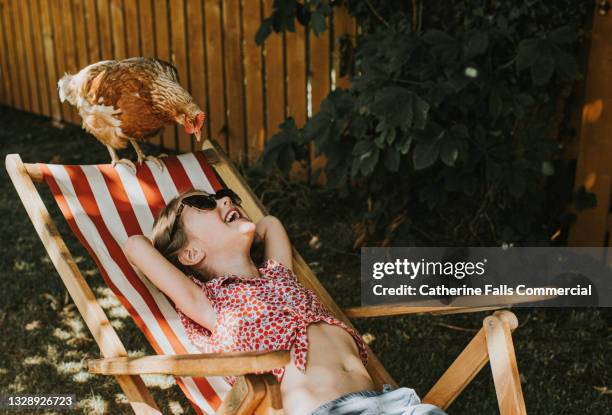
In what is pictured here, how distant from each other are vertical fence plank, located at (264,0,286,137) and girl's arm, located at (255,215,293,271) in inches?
106

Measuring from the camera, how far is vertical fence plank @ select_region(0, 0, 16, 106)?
761cm

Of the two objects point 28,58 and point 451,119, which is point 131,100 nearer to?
point 451,119

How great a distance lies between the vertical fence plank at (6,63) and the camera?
7605 mm

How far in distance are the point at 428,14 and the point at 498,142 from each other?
3.16 ft

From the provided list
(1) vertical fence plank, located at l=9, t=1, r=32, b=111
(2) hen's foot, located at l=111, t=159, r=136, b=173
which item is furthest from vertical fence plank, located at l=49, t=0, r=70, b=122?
(2) hen's foot, located at l=111, t=159, r=136, b=173

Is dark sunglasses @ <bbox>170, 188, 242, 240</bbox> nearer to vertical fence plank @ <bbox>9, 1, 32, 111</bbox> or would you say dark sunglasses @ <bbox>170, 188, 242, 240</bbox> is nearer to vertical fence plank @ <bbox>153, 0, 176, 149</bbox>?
vertical fence plank @ <bbox>153, 0, 176, 149</bbox>

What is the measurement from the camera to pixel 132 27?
20.0ft

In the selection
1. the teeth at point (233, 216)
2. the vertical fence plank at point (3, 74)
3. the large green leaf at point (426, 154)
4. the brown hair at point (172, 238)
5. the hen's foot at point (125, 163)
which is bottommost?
the vertical fence plank at point (3, 74)

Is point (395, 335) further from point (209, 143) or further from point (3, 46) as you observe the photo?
point (3, 46)

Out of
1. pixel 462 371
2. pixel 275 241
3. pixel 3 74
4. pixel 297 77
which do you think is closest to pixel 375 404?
pixel 462 371

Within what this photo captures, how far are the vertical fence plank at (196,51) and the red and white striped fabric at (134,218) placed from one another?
3.03 meters

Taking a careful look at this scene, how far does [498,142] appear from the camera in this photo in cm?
321

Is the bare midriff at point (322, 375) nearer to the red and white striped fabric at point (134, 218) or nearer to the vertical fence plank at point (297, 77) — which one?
the red and white striped fabric at point (134, 218)

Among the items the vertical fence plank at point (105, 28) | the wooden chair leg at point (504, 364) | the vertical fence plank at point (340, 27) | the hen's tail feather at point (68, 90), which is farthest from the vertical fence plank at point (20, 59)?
the wooden chair leg at point (504, 364)
